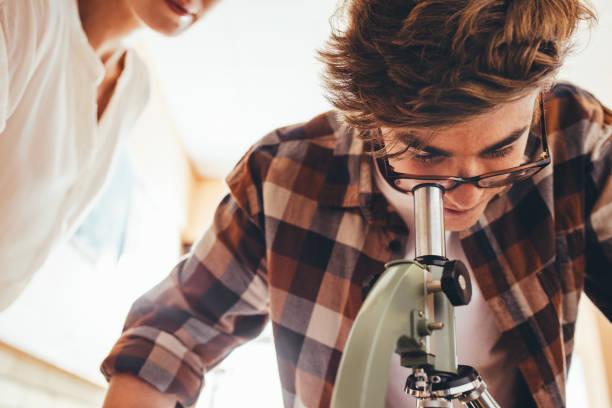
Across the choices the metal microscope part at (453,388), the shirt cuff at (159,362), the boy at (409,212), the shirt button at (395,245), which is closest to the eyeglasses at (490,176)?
the boy at (409,212)

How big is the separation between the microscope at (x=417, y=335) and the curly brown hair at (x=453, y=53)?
20cm

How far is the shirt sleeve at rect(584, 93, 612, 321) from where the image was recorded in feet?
2.70

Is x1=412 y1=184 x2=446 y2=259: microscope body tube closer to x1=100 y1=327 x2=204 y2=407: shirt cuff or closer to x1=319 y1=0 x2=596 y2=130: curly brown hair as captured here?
x1=319 y1=0 x2=596 y2=130: curly brown hair

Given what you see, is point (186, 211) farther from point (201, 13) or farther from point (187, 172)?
point (201, 13)

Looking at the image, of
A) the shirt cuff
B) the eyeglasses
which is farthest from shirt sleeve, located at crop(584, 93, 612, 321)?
the shirt cuff

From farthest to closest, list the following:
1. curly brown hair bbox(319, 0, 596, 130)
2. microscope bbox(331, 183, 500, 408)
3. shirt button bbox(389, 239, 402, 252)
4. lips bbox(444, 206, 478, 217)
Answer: shirt button bbox(389, 239, 402, 252) < lips bbox(444, 206, 478, 217) < curly brown hair bbox(319, 0, 596, 130) < microscope bbox(331, 183, 500, 408)

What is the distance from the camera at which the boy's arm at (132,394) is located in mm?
763

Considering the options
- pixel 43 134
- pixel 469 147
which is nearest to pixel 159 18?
pixel 43 134

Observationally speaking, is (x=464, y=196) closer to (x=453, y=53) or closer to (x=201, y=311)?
(x=453, y=53)

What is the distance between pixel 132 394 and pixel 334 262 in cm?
37

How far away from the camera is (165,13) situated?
102 centimetres

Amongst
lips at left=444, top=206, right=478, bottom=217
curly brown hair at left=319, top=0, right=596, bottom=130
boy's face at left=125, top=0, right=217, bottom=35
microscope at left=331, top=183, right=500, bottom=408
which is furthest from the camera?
boy's face at left=125, top=0, right=217, bottom=35

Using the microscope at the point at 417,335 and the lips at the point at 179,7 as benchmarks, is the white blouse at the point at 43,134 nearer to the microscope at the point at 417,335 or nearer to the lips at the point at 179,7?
the lips at the point at 179,7

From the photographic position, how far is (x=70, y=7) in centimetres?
95
